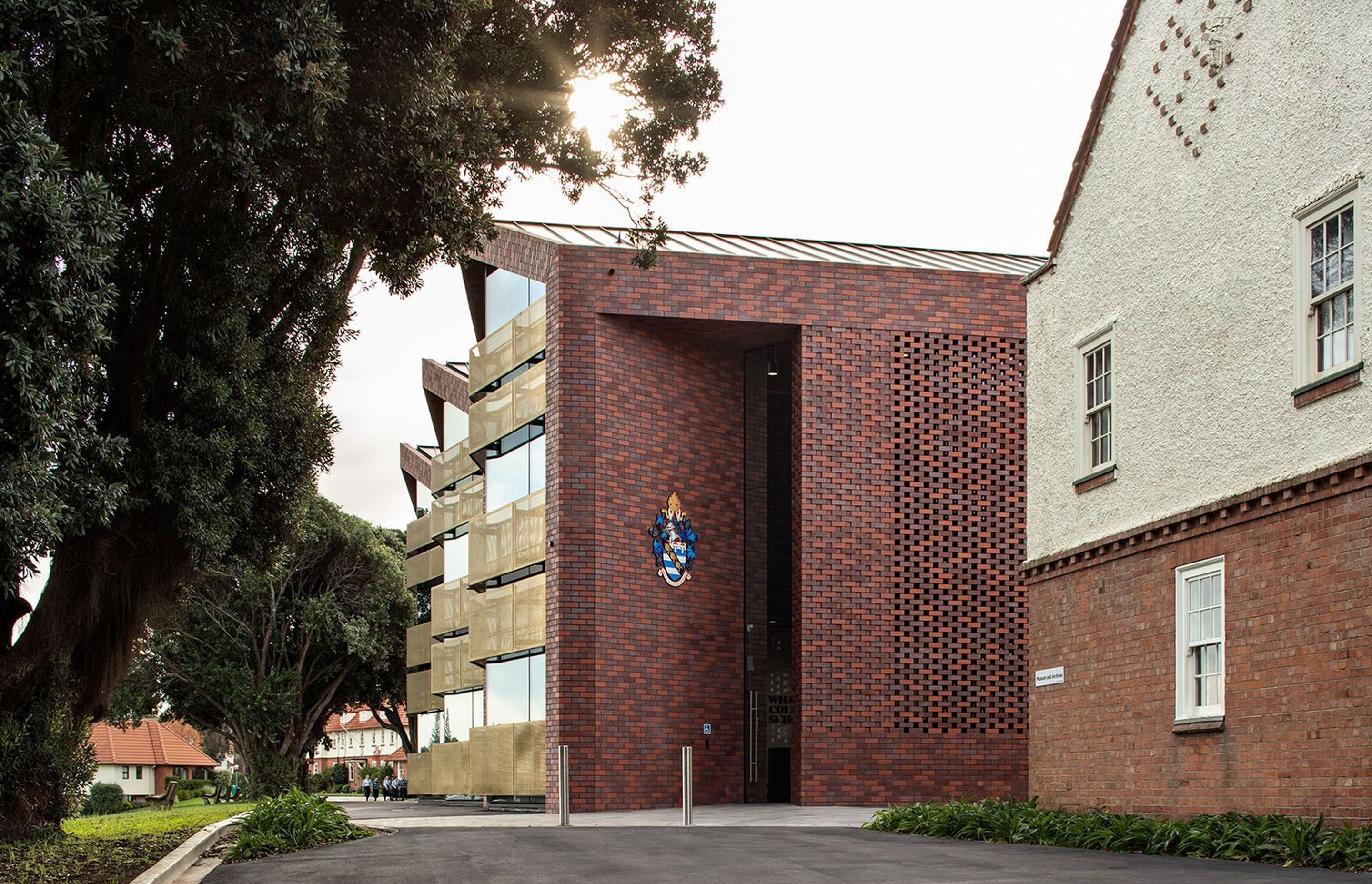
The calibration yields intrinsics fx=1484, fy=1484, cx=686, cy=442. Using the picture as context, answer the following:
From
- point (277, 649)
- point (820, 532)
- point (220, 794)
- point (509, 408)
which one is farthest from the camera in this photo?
point (220, 794)

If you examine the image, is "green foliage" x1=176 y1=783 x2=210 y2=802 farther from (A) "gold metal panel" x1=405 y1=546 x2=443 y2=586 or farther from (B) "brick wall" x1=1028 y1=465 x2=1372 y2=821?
(B) "brick wall" x1=1028 y1=465 x2=1372 y2=821

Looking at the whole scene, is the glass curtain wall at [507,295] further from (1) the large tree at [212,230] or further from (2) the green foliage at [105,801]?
(2) the green foliage at [105,801]

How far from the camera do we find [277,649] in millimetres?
44125

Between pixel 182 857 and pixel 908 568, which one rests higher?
pixel 908 568

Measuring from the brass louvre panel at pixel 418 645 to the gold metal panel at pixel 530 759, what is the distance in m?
13.0

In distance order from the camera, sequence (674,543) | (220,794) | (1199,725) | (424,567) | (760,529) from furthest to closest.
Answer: (220,794)
(424,567)
(760,529)
(674,543)
(1199,725)

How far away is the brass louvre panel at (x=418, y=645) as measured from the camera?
138ft

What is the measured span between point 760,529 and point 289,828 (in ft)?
48.8

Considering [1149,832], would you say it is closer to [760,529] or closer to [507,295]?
[760,529]

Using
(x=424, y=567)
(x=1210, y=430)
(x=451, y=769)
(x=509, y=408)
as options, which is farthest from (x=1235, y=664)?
(x=424, y=567)

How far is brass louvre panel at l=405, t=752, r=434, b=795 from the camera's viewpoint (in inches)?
1485

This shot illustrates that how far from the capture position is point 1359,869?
10289 mm

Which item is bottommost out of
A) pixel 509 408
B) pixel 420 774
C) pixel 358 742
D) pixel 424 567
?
pixel 358 742

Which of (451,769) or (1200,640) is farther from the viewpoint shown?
(451,769)
